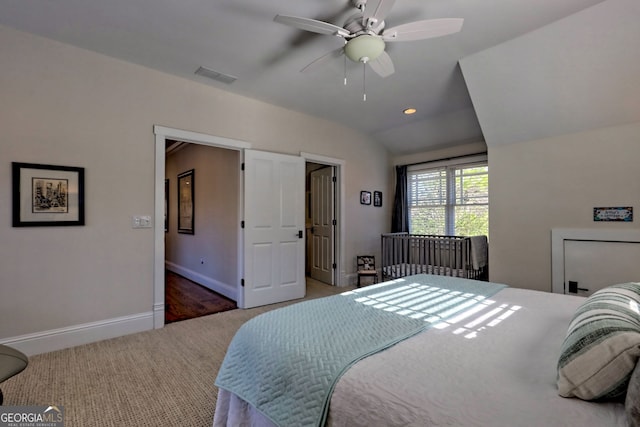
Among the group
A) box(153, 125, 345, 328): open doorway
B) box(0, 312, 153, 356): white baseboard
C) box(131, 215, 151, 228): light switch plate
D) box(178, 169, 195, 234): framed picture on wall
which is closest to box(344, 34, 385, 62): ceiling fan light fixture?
box(153, 125, 345, 328): open doorway

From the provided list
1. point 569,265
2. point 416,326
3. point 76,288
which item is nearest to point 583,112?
point 569,265

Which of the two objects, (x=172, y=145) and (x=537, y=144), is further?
(x=172, y=145)

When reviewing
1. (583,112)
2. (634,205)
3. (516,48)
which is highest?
(516,48)

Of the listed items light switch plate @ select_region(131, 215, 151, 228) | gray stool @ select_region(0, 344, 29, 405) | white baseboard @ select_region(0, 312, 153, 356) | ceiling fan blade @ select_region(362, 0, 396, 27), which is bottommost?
white baseboard @ select_region(0, 312, 153, 356)

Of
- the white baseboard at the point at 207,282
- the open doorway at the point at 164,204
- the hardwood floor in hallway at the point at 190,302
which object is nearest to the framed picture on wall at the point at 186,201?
the white baseboard at the point at 207,282

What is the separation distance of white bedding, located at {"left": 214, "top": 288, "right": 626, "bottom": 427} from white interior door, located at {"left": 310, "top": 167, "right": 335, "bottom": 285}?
11.7 feet

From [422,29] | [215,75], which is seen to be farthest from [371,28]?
[215,75]

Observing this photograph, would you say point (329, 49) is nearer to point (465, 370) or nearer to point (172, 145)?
point (465, 370)

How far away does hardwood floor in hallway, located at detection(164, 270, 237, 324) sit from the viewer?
346cm

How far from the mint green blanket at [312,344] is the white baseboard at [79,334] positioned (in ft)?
6.93

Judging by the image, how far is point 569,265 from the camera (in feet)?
9.98

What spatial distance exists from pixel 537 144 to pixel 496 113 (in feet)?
1.88

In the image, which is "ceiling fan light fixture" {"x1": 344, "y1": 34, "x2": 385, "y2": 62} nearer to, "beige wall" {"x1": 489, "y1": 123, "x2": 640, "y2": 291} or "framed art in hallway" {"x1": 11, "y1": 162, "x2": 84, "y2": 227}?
"beige wall" {"x1": 489, "y1": 123, "x2": 640, "y2": 291}

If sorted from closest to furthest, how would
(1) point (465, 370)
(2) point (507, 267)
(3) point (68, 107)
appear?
(1) point (465, 370)
(3) point (68, 107)
(2) point (507, 267)
